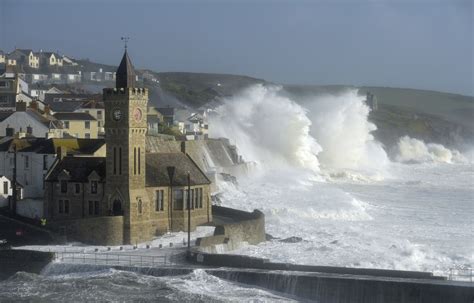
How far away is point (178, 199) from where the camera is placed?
39594 millimetres

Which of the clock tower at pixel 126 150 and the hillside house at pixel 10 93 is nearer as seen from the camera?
the clock tower at pixel 126 150

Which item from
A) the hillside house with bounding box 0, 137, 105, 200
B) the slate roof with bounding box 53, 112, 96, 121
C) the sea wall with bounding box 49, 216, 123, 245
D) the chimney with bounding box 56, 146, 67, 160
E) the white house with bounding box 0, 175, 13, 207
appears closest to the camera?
the sea wall with bounding box 49, 216, 123, 245

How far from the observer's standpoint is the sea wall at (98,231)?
3641 cm

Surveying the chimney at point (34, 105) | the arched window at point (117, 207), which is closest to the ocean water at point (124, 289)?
the arched window at point (117, 207)

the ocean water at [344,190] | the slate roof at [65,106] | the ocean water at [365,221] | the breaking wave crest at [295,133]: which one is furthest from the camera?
the breaking wave crest at [295,133]

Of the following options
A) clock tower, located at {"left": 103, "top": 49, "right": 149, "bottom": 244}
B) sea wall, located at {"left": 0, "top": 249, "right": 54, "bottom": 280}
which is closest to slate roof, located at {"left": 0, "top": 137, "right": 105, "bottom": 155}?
clock tower, located at {"left": 103, "top": 49, "right": 149, "bottom": 244}

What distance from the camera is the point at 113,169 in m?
37.2

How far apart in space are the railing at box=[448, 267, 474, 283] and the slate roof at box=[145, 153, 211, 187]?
37.1 ft

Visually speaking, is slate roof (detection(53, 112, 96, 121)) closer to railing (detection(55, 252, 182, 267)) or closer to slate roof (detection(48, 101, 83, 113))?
slate roof (detection(48, 101, 83, 113))

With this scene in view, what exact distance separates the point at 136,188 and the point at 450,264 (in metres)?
11.4

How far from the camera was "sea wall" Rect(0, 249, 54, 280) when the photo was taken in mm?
33594

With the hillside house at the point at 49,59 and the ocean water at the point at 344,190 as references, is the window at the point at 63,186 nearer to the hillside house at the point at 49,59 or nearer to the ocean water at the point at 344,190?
the ocean water at the point at 344,190

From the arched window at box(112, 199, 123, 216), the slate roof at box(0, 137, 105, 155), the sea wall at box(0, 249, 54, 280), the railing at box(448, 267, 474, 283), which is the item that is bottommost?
the railing at box(448, 267, 474, 283)

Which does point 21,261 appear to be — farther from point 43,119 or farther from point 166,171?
point 43,119
